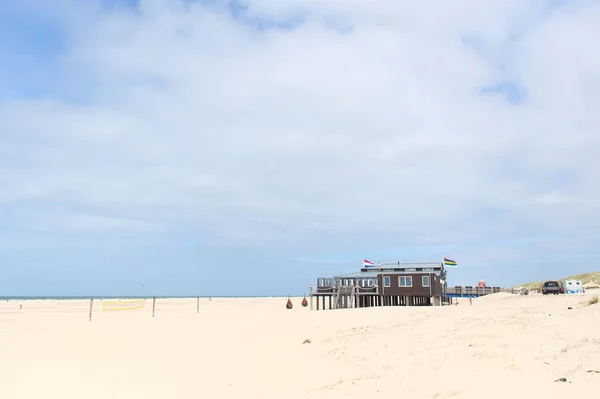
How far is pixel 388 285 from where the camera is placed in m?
45.6

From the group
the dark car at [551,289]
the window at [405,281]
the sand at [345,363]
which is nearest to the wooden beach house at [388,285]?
the window at [405,281]

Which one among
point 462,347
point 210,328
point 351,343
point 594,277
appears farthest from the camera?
point 594,277

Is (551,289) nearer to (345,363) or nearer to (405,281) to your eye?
(405,281)

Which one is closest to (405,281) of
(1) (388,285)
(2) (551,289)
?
(1) (388,285)

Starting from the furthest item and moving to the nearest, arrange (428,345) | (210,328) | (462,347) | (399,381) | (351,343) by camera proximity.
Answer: (210,328), (351,343), (428,345), (462,347), (399,381)

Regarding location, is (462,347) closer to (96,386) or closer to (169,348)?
(96,386)

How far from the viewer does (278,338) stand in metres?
18.6

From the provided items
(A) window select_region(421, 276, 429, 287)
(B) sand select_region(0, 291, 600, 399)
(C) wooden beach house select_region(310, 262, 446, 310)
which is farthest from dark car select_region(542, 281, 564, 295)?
(B) sand select_region(0, 291, 600, 399)

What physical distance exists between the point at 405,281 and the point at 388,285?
1744 millimetres

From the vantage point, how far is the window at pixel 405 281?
44969mm

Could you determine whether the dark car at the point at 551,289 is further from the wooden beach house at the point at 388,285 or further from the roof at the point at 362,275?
the roof at the point at 362,275

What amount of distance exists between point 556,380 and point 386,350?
508cm

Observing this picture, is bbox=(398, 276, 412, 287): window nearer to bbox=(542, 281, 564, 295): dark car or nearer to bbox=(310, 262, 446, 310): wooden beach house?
bbox=(310, 262, 446, 310): wooden beach house

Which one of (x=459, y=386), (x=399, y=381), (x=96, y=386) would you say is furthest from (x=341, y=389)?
(x=96, y=386)
